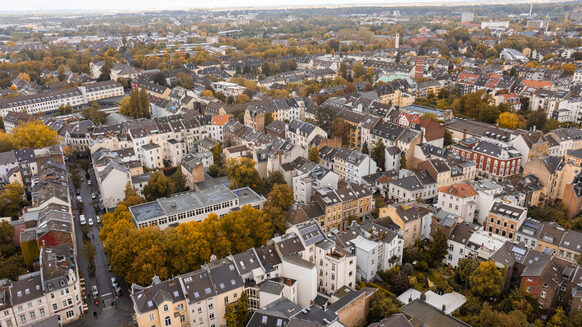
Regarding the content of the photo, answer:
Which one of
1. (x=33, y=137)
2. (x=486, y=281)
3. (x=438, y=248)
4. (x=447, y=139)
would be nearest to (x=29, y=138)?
(x=33, y=137)

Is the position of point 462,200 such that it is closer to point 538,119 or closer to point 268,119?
point 538,119

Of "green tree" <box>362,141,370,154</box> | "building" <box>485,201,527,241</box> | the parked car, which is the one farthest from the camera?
"green tree" <box>362,141,370,154</box>

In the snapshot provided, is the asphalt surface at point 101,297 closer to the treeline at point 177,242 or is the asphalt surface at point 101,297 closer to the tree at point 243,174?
the treeline at point 177,242

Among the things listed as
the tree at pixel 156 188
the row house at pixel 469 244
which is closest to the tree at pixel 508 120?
the row house at pixel 469 244

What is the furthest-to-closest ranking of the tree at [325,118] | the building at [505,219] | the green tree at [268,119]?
the green tree at [268,119] → the tree at [325,118] → the building at [505,219]

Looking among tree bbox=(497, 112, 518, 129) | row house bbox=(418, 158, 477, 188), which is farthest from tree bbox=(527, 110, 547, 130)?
row house bbox=(418, 158, 477, 188)

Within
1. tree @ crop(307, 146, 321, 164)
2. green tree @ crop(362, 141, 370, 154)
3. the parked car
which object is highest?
tree @ crop(307, 146, 321, 164)

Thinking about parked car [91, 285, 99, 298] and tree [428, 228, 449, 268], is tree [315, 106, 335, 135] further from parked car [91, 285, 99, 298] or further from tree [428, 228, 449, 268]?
parked car [91, 285, 99, 298]
